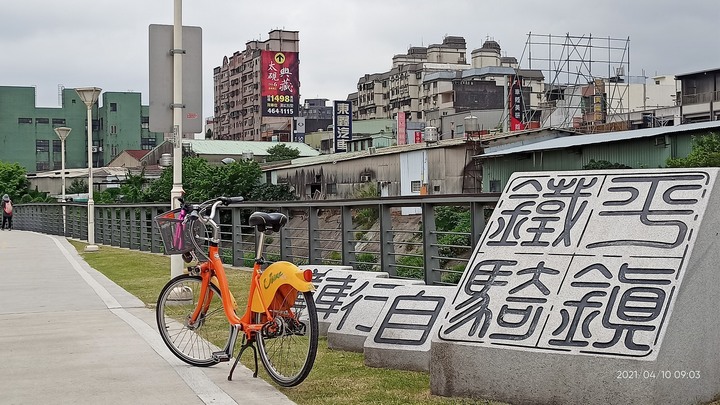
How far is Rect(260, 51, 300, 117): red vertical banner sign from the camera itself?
108188 millimetres

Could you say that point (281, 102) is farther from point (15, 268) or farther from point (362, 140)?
point (15, 268)

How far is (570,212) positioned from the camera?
5.92 metres

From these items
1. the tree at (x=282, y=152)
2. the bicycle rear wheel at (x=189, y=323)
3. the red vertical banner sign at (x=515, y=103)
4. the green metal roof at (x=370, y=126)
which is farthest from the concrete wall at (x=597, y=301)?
the green metal roof at (x=370, y=126)

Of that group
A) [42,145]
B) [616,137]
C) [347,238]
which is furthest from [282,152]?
[347,238]

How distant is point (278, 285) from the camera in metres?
5.89

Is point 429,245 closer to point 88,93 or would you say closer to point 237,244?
point 237,244

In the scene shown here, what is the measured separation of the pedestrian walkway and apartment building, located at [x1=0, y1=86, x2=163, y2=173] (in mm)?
74436

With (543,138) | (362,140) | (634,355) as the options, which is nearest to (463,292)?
(634,355)

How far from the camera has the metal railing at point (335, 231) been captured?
984 centimetres

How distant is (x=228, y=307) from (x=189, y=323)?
549 millimetres

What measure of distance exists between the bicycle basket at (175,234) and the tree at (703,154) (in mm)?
24480

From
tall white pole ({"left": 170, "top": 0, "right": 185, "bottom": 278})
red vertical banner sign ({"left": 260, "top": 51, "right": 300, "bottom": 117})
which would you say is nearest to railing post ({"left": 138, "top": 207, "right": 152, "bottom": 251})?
tall white pole ({"left": 170, "top": 0, "right": 185, "bottom": 278})

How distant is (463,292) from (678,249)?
1354 millimetres

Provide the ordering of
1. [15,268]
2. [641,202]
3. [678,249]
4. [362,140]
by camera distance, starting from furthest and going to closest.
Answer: [362,140], [15,268], [641,202], [678,249]
